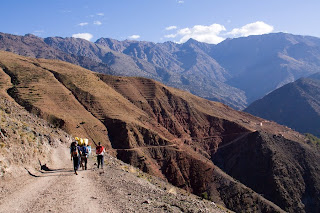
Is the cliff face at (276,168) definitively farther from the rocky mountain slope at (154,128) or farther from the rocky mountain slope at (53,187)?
the rocky mountain slope at (53,187)

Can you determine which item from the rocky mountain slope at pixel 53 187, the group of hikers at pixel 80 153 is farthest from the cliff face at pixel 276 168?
the rocky mountain slope at pixel 53 187

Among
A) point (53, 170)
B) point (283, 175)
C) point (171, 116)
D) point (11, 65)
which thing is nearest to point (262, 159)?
point (283, 175)

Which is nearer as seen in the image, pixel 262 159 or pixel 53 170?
pixel 53 170

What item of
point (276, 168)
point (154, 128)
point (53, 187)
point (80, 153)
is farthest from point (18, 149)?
point (276, 168)

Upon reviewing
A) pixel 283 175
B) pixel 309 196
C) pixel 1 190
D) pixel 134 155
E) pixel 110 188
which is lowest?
pixel 309 196

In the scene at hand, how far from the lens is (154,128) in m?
81.7

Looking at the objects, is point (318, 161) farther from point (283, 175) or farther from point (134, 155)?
point (134, 155)

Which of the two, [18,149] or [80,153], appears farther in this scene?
[80,153]

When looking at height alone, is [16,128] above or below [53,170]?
above

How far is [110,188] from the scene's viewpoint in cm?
1563

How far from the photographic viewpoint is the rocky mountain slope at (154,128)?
208 feet

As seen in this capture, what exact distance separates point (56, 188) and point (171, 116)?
80.9m

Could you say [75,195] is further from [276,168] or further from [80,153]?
[276,168]

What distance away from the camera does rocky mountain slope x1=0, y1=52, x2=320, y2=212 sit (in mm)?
63500
